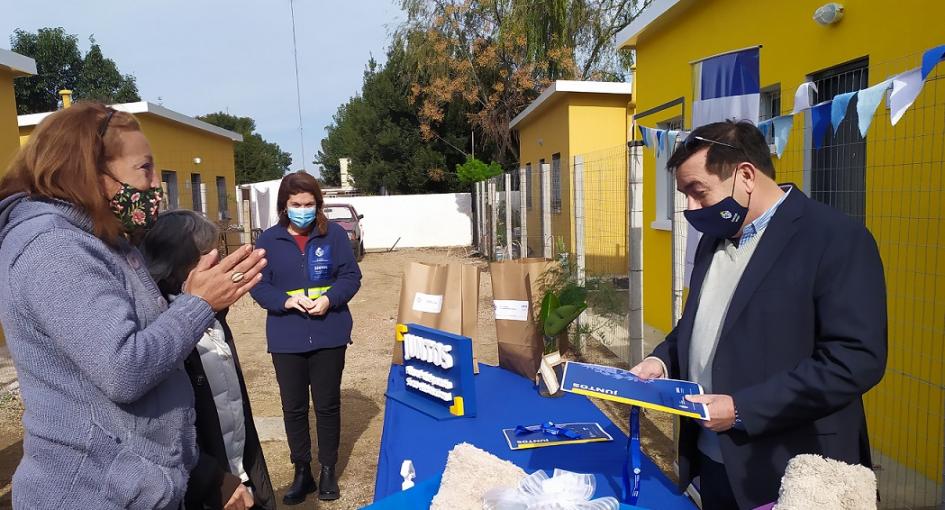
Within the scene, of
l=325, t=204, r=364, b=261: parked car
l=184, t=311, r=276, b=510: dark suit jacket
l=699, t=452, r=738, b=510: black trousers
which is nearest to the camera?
l=184, t=311, r=276, b=510: dark suit jacket

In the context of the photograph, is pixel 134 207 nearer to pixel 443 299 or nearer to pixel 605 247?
pixel 443 299

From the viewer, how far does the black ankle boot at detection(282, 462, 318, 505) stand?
11.4ft

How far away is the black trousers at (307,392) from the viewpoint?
3328 mm

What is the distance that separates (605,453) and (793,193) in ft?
3.38

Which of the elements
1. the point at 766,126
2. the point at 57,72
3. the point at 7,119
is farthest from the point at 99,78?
the point at 766,126

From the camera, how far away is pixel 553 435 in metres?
2.23

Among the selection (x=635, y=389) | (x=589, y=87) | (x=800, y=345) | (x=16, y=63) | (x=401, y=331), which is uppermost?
(x=16, y=63)

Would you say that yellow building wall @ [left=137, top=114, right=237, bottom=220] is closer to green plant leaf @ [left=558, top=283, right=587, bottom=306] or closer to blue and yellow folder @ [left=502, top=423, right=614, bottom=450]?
green plant leaf @ [left=558, top=283, right=587, bottom=306]

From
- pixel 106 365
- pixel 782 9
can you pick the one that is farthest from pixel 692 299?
pixel 782 9

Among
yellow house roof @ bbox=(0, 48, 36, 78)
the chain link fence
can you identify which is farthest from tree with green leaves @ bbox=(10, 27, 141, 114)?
the chain link fence

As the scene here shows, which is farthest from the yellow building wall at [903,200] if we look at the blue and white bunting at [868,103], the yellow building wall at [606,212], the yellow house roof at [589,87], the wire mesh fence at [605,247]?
the yellow house roof at [589,87]

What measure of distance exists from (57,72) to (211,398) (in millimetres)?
40081

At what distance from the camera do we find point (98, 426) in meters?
1.30

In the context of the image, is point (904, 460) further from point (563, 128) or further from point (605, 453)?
point (563, 128)
